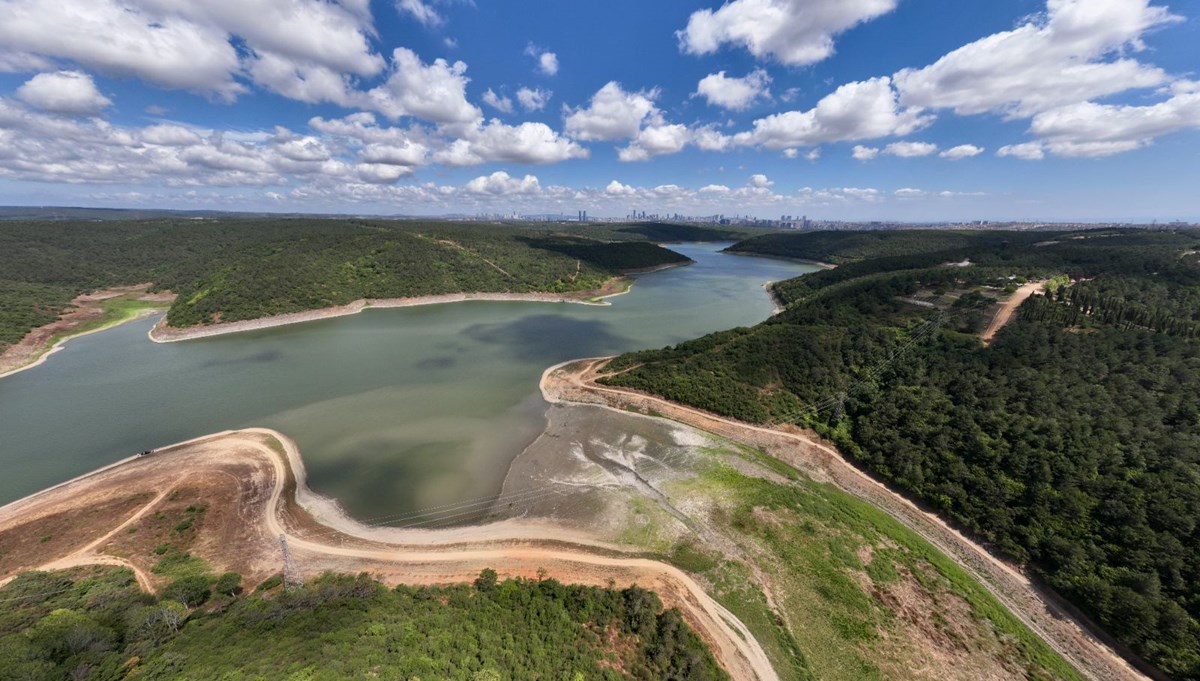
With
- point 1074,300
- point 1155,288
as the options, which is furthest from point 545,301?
point 1155,288

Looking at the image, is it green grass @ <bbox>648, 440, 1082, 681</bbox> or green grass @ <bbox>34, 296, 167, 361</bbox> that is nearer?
green grass @ <bbox>648, 440, 1082, 681</bbox>

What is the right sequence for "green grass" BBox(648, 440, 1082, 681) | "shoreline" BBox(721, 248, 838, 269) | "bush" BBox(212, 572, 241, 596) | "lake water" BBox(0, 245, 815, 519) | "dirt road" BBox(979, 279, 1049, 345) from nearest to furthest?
1. "green grass" BBox(648, 440, 1082, 681)
2. "bush" BBox(212, 572, 241, 596)
3. "lake water" BBox(0, 245, 815, 519)
4. "dirt road" BBox(979, 279, 1049, 345)
5. "shoreline" BBox(721, 248, 838, 269)

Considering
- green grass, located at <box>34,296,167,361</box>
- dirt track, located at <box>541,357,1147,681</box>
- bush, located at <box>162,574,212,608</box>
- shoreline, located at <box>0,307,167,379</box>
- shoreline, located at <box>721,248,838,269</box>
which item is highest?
shoreline, located at <box>721,248,838,269</box>

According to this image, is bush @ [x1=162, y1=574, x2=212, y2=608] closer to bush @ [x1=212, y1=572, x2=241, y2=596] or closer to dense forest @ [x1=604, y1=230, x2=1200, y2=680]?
bush @ [x1=212, y1=572, x2=241, y2=596]

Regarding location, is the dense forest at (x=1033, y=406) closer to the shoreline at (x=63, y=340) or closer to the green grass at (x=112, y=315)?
the shoreline at (x=63, y=340)

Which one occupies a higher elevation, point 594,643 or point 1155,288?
point 1155,288

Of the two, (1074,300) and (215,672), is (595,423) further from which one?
(1074,300)

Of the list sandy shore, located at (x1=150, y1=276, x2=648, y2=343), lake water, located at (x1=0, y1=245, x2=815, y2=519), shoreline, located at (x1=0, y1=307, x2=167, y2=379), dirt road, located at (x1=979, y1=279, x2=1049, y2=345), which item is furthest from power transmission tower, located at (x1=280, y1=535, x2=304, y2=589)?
sandy shore, located at (x1=150, y1=276, x2=648, y2=343)
